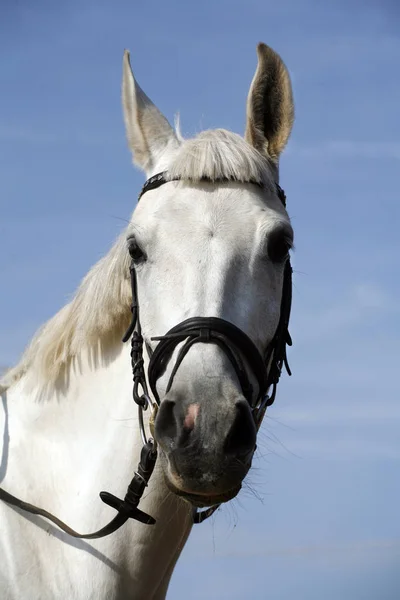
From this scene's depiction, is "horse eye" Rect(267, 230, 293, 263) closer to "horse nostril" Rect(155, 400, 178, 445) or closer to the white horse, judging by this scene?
the white horse

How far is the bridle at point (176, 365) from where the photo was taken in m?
4.20

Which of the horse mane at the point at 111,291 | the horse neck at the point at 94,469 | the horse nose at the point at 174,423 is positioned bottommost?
the horse neck at the point at 94,469

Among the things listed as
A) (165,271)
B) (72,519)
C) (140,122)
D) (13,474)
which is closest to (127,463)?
(72,519)

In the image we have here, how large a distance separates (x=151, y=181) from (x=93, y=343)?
3.89 ft

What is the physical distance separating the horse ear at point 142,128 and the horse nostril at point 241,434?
220cm

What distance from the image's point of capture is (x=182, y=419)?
3998 millimetres

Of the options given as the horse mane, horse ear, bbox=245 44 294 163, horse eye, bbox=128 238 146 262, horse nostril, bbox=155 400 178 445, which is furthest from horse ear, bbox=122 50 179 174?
horse nostril, bbox=155 400 178 445

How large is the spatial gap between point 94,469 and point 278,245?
6.10 feet

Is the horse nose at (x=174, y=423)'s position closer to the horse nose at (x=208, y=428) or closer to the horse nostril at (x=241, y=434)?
the horse nose at (x=208, y=428)

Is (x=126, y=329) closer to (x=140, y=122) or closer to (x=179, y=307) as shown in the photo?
(x=179, y=307)

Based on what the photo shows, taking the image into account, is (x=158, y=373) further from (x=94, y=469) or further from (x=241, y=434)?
(x=94, y=469)

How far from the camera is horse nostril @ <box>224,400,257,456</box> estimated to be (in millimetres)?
3982

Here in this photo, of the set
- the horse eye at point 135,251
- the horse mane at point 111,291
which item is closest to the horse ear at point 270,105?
the horse mane at point 111,291

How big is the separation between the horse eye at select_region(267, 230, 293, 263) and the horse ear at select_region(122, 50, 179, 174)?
1180 millimetres
